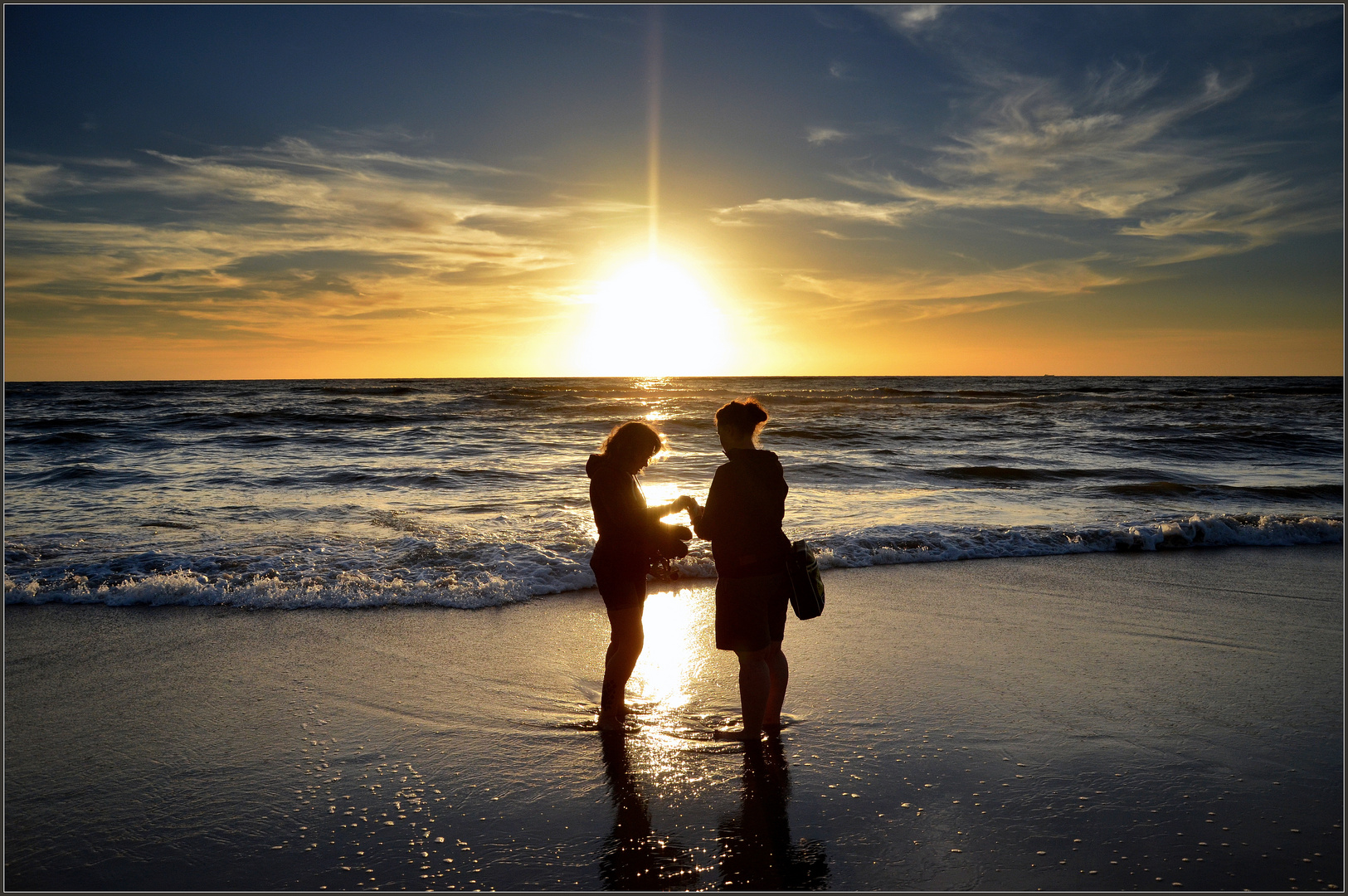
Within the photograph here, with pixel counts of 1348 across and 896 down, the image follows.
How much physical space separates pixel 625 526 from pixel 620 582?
0.30m

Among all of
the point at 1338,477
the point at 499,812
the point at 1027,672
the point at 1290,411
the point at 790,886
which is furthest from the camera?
the point at 1290,411

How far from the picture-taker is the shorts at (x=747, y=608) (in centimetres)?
371

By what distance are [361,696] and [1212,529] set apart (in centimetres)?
1001

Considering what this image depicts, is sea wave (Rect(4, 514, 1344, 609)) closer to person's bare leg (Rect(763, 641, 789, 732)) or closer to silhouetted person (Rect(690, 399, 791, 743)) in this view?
person's bare leg (Rect(763, 641, 789, 732))

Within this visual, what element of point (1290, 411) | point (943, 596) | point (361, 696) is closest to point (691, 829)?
point (361, 696)

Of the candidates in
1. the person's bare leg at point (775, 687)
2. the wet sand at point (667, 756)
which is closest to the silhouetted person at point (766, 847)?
the wet sand at point (667, 756)

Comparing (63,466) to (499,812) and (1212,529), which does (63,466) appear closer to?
(499,812)

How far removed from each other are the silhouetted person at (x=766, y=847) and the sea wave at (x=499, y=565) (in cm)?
210

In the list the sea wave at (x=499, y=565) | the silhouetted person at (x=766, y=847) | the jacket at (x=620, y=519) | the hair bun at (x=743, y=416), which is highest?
the hair bun at (x=743, y=416)

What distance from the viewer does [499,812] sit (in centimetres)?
334

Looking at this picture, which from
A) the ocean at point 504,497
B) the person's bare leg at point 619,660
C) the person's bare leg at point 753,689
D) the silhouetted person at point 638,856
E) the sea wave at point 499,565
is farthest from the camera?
the ocean at point 504,497

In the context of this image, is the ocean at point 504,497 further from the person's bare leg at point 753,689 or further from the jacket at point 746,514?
the jacket at point 746,514

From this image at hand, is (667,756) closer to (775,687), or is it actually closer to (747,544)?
(775,687)

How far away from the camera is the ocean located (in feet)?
24.3
